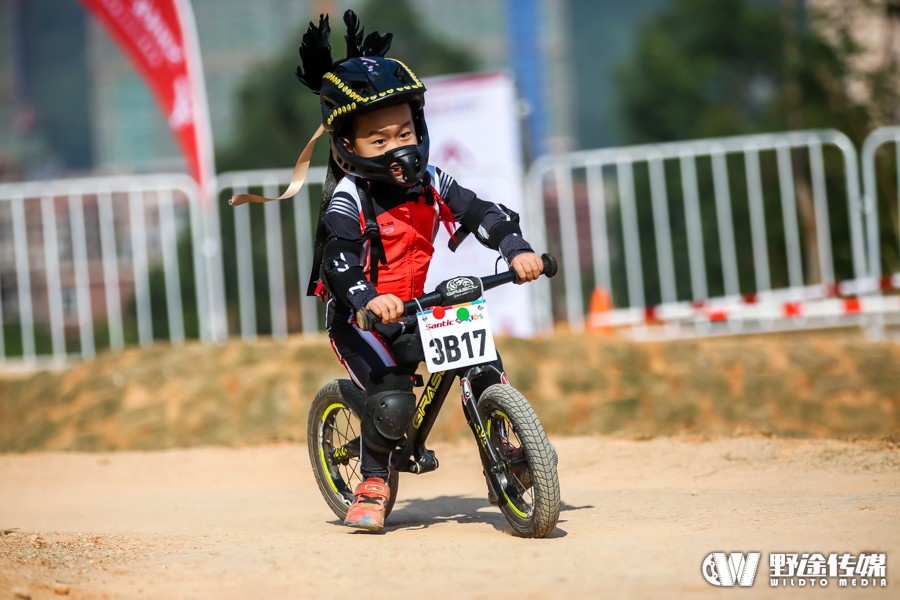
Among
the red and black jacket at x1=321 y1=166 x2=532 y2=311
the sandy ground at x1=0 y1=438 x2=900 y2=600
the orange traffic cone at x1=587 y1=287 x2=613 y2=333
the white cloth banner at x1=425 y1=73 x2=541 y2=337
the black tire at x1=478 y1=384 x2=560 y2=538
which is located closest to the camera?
the sandy ground at x1=0 y1=438 x2=900 y2=600

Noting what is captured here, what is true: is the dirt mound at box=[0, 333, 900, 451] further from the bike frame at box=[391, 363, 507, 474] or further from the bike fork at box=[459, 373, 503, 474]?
the bike fork at box=[459, 373, 503, 474]

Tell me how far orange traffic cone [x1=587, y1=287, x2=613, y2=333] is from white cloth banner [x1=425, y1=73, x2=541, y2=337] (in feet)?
1.84

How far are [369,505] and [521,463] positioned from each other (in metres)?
0.77

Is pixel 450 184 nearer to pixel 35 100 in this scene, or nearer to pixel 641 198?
pixel 641 198

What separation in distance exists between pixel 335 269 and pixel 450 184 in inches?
26.0

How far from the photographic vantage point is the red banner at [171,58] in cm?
1131

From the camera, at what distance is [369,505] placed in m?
5.30

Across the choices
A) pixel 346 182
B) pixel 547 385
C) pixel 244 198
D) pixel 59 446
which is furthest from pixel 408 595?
pixel 59 446

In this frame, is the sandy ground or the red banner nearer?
the sandy ground

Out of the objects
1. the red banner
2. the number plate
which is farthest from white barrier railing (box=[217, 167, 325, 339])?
the number plate

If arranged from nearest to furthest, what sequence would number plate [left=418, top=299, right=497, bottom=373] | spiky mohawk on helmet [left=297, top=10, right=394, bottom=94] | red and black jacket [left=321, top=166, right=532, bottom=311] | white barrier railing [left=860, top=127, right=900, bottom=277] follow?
number plate [left=418, top=299, right=497, bottom=373] → red and black jacket [left=321, top=166, right=532, bottom=311] → spiky mohawk on helmet [left=297, top=10, right=394, bottom=94] → white barrier railing [left=860, top=127, right=900, bottom=277]

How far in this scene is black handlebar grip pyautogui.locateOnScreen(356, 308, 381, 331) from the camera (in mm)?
4738

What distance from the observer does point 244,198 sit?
5.71 meters

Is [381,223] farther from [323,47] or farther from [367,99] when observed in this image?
[323,47]
